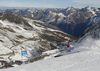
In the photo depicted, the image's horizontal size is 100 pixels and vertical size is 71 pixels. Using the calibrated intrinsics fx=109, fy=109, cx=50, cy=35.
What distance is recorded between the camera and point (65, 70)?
1762 centimetres

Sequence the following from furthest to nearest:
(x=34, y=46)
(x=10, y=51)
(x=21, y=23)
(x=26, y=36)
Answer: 1. (x=21, y=23)
2. (x=26, y=36)
3. (x=34, y=46)
4. (x=10, y=51)

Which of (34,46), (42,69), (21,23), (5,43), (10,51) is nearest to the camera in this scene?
(42,69)

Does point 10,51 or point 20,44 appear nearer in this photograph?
point 10,51

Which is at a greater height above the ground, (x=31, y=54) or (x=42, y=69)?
(x=42, y=69)

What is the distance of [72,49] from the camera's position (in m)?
37.4

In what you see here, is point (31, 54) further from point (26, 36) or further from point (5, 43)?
point (26, 36)

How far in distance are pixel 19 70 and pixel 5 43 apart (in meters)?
58.4

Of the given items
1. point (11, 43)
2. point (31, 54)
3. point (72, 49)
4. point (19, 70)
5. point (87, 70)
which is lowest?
point (31, 54)

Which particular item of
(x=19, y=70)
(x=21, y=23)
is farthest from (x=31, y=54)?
(x=21, y=23)

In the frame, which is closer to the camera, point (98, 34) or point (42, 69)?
point (42, 69)

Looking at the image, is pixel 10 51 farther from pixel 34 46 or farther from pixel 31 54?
pixel 34 46

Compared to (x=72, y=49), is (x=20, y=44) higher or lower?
lower

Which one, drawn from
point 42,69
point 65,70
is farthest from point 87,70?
point 42,69

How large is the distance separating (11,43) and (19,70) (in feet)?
195
